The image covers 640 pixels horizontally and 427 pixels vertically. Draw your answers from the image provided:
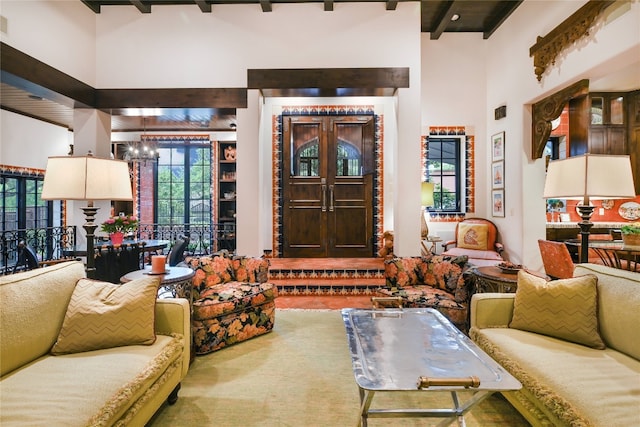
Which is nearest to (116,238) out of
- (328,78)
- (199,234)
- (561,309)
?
(328,78)

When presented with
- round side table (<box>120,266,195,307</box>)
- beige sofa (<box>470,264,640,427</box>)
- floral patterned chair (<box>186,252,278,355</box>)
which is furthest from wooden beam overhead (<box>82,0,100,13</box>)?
beige sofa (<box>470,264,640,427</box>)

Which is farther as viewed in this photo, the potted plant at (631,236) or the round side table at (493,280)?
the potted plant at (631,236)

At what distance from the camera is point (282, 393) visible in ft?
7.06

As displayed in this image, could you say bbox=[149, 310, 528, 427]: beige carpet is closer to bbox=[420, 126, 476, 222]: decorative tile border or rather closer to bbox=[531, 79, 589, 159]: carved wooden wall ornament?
bbox=[531, 79, 589, 159]: carved wooden wall ornament

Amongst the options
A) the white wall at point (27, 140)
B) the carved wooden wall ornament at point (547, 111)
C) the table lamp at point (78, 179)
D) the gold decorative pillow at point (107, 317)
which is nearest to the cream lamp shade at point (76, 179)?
the table lamp at point (78, 179)

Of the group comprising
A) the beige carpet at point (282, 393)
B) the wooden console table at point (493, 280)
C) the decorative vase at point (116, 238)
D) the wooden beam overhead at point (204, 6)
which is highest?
the wooden beam overhead at point (204, 6)

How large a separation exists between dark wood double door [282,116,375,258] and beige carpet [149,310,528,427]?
112 inches

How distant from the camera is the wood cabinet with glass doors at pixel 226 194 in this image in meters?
7.31

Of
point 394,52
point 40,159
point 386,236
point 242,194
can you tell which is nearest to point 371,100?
point 394,52

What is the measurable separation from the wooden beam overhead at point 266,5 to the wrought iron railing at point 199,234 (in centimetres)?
425

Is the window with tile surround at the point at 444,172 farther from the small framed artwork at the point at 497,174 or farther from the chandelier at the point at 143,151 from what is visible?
the chandelier at the point at 143,151

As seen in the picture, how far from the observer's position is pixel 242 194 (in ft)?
15.4

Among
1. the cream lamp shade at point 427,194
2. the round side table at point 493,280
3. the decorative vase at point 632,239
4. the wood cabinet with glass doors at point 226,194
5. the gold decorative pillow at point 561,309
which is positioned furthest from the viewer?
the wood cabinet with glass doors at point 226,194

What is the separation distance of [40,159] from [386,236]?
278 inches
